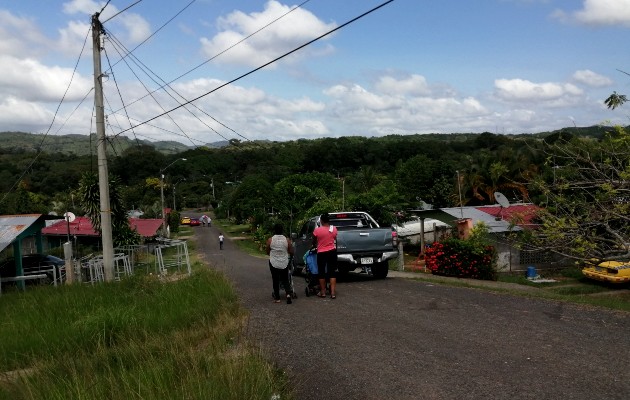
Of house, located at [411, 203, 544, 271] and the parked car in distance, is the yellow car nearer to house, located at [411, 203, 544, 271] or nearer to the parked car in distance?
house, located at [411, 203, 544, 271]

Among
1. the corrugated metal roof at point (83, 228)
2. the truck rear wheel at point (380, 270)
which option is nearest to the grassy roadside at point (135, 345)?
the truck rear wheel at point (380, 270)

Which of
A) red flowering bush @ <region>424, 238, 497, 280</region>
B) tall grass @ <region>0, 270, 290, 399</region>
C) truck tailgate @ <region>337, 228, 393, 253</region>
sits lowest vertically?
red flowering bush @ <region>424, 238, 497, 280</region>

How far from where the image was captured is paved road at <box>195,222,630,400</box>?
5.55 m

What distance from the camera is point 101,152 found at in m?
17.5

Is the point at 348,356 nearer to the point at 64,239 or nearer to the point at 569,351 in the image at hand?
the point at 569,351

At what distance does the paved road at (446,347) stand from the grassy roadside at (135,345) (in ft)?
2.05

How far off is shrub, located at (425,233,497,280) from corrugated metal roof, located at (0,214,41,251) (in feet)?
45.8

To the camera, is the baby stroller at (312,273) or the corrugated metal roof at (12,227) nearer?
the baby stroller at (312,273)

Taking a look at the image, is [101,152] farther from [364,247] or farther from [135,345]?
[135,345]

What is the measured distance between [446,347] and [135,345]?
153 inches

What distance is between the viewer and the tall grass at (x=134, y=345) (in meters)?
5.14

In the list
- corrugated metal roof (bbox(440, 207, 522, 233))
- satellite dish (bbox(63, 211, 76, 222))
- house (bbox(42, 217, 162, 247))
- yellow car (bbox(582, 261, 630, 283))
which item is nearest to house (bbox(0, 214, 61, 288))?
satellite dish (bbox(63, 211, 76, 222))

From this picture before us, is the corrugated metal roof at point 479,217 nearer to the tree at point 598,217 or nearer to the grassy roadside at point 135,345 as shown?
the tree at point 598,217

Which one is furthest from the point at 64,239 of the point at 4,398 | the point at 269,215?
the point at 4,398
